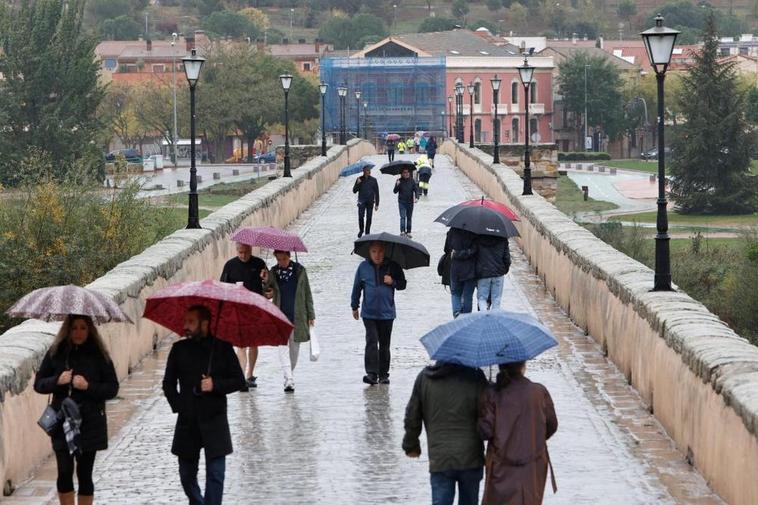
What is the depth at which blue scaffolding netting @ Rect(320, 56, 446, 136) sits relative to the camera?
110 metres

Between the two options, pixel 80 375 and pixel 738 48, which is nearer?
pixel 80 375

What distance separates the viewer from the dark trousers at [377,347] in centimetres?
1552

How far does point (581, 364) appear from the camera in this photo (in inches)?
661

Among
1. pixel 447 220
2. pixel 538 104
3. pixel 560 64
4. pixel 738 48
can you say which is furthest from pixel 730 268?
pixel 738 48

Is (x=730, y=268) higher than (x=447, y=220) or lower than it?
lower

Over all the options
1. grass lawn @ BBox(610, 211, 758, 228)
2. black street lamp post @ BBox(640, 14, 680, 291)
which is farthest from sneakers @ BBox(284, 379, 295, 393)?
grass lawn @ BBox(610, 211, 758, 228)

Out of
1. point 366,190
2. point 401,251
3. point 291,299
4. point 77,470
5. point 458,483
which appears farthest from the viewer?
point 366,190

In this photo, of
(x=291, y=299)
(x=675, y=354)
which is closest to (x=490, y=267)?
(x=291, y=299)

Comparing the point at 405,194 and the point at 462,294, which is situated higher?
the point at 405,194

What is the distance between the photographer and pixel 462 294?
1822 cm

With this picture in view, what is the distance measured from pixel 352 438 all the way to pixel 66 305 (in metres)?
3.94

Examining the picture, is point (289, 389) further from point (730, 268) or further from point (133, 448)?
point (730, 268)

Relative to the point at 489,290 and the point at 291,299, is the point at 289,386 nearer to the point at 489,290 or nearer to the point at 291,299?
the point at 291,299

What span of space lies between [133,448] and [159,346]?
5.06 m
